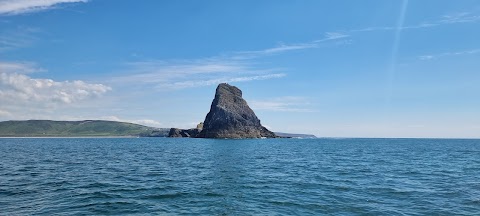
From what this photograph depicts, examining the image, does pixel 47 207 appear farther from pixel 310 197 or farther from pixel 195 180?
pixel 310 197

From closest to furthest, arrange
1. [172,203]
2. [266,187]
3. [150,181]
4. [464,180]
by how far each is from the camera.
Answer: [172,203] → [266,187] → [150,181] → [464,180]

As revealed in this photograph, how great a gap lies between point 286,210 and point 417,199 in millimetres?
11898

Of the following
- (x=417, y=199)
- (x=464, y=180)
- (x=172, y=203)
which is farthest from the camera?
(x=464, y=180)

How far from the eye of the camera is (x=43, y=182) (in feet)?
115

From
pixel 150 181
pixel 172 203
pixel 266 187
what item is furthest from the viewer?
pixel 150 181

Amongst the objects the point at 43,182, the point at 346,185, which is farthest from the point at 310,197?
the point at 43,182

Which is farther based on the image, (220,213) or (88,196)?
(88,196)

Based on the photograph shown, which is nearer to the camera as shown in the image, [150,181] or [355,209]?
[355,209]

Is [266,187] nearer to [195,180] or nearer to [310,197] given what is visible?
[310,197]

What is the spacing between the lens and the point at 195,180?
37594 millimetres

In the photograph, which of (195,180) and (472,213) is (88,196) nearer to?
(195,180)

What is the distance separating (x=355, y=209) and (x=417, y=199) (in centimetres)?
727

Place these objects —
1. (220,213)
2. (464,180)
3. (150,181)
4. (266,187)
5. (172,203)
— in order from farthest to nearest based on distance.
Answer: (464,180) → (150,181) → (266,187) → (172,203) → (220,213)

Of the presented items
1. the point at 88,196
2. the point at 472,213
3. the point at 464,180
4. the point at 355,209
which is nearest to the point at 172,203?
the point at 88,196
